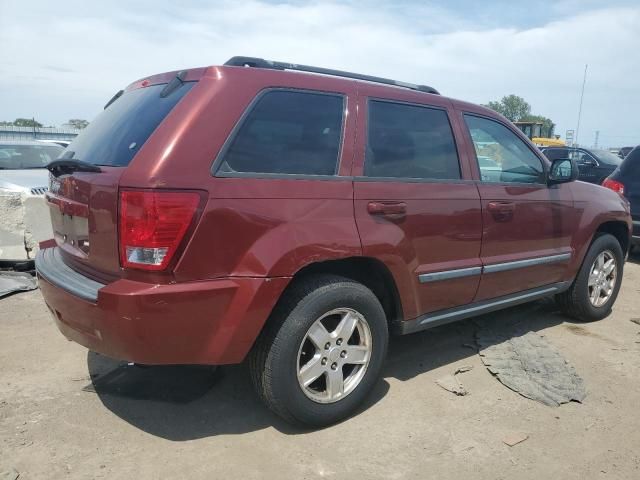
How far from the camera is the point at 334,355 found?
2.92 m

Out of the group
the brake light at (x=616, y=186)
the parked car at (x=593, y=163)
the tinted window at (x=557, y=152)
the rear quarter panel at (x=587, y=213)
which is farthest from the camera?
the tinted window at (x=557, y=152)

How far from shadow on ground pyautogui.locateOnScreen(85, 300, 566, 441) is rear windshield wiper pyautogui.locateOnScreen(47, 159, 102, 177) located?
1371mm

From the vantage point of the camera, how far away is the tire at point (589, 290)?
465 centimetres

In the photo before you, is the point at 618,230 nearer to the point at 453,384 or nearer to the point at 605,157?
the point at 453,384

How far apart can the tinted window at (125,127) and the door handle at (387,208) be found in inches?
45.3

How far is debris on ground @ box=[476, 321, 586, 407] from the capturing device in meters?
3.42

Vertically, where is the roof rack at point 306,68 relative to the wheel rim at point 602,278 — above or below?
above

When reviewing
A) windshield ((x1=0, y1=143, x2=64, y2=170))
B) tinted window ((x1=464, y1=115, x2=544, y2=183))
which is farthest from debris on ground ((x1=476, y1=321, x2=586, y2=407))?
windshield ((x1=0, y1=143, x2=64, y2=170))

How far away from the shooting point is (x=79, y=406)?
3.10 meters

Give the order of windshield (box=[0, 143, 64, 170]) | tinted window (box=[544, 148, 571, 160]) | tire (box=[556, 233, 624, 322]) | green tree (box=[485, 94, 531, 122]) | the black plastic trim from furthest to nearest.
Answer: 1. green tree (box=[485, 94, 531, 122])
2. tinted window (box=[544, 148, 571, 160])
3. windshield (box=[0, 143, 64, 170])
4. tire (box=[556, 233, 624, 322])
5. the black plastic trim

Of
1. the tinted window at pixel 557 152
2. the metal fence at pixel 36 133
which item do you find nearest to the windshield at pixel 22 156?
the tinted window at pixel 557 152

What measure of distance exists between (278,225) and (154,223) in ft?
1.92

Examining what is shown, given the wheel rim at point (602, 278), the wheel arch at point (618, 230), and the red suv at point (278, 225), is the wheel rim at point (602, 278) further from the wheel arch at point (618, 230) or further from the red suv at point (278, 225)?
the red suv at point (278, 225)

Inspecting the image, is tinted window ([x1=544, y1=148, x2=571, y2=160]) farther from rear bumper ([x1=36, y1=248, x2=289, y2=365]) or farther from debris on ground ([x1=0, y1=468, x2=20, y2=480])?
debris on ground ([x1=0, y1=468, x2=20, y2=480])
